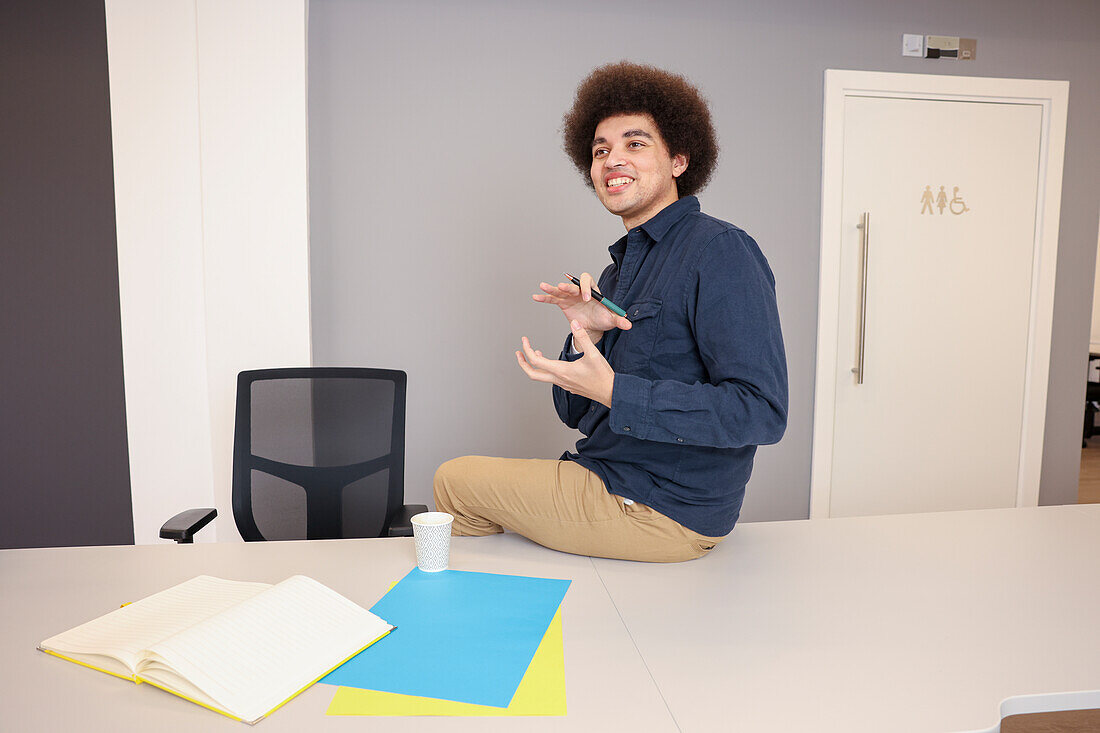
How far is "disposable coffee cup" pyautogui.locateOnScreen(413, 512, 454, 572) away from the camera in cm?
133

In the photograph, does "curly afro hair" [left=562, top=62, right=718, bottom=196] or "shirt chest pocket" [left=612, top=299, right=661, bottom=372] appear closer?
"shirt chest pocket" [left=612, top=299, right=661, bottom=372]

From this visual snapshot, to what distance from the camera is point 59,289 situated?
9.82ft

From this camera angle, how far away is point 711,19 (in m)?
3.10

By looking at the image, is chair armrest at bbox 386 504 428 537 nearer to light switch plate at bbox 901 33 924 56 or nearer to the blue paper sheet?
the blue paper sheet

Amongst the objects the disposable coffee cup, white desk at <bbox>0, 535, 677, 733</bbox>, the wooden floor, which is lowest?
the wooden floor

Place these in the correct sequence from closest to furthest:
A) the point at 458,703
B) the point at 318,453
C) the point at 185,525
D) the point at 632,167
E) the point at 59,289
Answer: the point at 458,703, the point at 632,167, the point at 185,525, the point at 318,453, the point at 59,289

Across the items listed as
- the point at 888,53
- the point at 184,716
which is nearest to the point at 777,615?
the point at 184,716

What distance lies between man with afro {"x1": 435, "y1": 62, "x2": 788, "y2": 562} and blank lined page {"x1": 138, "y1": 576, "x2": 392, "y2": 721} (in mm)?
453

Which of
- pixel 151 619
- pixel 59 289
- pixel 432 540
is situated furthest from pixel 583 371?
pixel 59 289

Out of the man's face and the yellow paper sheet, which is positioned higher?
the man's face

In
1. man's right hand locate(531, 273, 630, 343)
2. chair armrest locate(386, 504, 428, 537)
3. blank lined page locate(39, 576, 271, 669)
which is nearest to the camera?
blank lined page locate(39, 576, 271, 669)

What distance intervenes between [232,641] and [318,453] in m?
0.97

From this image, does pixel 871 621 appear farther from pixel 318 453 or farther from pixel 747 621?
pixel 318 453

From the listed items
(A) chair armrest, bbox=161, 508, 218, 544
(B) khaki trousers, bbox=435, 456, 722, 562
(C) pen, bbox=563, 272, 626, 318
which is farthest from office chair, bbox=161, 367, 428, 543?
(C) pen, bbox=563, 272, 626, 318
